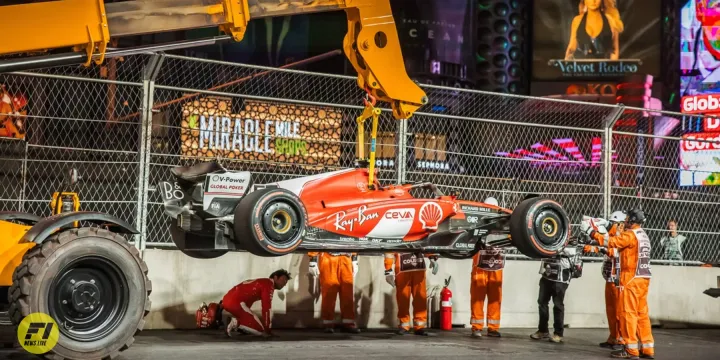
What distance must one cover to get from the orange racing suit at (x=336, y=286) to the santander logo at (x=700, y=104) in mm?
25290

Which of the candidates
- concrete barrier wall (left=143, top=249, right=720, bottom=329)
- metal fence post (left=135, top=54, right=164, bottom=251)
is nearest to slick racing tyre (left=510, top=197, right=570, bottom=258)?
concrete barrier wall (left=143, top=249, right=720, bottom=329)

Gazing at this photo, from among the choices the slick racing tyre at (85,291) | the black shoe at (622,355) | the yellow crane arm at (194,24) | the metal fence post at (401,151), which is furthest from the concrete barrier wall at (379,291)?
the slick racing tyre at (85,291)

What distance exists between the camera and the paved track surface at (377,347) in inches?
A: 413

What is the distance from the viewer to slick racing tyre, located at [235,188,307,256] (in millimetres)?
9906

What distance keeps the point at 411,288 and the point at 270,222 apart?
4621 mm

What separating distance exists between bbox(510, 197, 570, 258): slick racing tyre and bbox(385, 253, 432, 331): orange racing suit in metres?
2.86

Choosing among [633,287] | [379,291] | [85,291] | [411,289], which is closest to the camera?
[85,291]

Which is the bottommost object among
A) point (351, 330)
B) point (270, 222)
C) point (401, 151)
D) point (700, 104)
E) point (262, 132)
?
point (351, 330)

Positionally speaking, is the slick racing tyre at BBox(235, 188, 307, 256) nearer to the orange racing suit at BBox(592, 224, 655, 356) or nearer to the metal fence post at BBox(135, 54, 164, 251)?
the metal fence post at BBox(135, 54, 164, 251)

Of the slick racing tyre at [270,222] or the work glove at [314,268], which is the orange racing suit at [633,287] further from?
the slick racing tyre at [270,222]

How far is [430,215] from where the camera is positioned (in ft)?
37.4

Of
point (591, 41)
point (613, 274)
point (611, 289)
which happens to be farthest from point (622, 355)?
point (591, 41)

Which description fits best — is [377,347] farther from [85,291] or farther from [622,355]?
[85,291]

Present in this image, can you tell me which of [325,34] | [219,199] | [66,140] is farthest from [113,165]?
[325,34]
